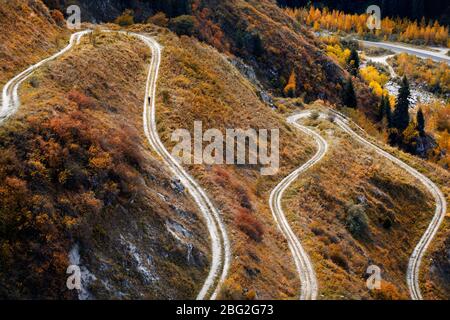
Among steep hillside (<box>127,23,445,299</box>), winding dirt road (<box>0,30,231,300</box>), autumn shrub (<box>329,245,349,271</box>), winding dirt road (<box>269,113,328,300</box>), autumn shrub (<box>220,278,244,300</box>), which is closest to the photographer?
autumn shrub (<box>220,278,244,300</box>)

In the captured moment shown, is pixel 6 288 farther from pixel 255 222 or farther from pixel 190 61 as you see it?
pixel 190 61

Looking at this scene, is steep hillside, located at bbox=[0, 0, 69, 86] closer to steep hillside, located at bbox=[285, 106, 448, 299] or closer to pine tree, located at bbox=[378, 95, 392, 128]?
steep hillside, located at bbox=[285, 106, 448, 299]

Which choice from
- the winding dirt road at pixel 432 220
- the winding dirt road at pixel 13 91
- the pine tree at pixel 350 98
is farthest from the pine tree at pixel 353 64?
the winding dirt road at pixel 13 91

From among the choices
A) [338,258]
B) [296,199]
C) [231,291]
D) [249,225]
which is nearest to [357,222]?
[296,199]

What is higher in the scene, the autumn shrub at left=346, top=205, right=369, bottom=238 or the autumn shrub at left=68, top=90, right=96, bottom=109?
the autumn shrub at left=68, top=90, right=96, bottom=109

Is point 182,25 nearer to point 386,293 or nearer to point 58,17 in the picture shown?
point 58,17

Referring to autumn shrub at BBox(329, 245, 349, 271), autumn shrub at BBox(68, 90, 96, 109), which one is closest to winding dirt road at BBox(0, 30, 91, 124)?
autumn shrub at BBox(68, 90, 96, 109)
